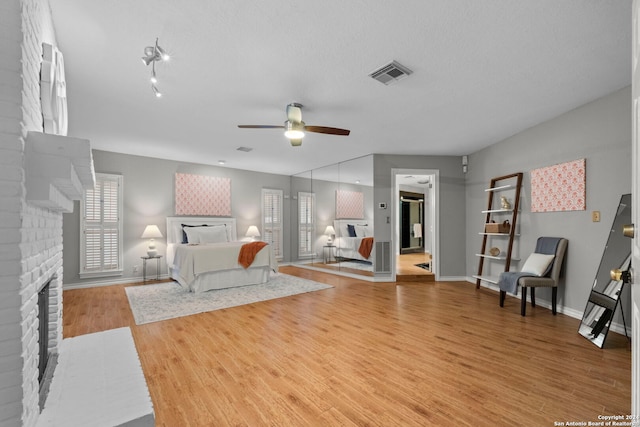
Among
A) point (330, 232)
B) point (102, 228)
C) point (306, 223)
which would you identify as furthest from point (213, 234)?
point (330, 232)

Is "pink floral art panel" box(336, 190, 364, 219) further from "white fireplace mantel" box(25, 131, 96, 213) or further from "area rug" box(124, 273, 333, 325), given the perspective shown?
"white fireplace mantel" box(25, 131, 96, 213)

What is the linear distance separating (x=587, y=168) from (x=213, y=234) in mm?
6076

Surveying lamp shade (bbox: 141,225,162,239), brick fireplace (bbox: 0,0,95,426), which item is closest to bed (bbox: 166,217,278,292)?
Result: lamp shade (bbox: 141,225,162,239)

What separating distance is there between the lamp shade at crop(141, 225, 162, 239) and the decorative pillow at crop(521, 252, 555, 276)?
6.09 metres

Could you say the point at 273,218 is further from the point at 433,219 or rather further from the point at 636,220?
the point at 636,220

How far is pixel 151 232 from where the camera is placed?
18.2ft

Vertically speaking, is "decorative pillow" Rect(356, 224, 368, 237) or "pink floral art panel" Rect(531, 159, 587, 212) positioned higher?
"pink floral art panel" Rect(531, 159, 587, 212)

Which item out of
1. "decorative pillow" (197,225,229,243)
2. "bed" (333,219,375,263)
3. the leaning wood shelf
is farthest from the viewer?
"decorative pillow" (197,225,229,243)

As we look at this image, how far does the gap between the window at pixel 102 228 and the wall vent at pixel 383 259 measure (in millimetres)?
4968

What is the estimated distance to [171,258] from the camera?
19.1 ft

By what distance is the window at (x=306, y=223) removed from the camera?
7188mm

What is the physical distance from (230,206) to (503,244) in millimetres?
5711

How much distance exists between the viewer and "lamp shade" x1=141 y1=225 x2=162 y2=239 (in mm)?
5512

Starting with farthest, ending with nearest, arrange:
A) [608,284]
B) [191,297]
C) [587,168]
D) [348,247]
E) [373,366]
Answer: [348,247] < [191,297] < [587,168] < [608,284] < [373,366]
